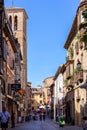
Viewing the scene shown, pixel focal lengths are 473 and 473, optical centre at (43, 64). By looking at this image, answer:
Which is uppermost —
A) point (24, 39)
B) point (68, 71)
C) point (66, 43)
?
point (24, 39)

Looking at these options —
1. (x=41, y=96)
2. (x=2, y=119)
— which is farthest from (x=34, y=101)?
(x=2, y=119)

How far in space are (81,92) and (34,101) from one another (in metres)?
150

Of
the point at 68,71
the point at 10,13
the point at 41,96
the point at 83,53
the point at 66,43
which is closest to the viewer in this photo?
the point at 83,53

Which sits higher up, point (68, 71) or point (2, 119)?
point (68, 71)

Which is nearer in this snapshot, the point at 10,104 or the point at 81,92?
the point at 81,92

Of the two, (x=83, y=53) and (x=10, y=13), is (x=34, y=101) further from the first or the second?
(x=83, y=53)

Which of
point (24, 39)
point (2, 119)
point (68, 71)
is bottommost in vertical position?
point (2, 119)

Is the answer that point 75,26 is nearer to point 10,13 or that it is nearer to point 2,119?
point 2,119

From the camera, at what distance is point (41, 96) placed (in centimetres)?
19625

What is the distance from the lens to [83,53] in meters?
46.8

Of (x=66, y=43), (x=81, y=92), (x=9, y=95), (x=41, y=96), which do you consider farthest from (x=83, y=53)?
(x=41, y=96)

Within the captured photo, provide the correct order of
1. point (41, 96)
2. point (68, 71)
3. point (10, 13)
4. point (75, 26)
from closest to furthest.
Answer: point (75, 26) → point (68, 71) → point (10, 13) → point (41, 96)

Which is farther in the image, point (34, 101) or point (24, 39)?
point (34, 101)

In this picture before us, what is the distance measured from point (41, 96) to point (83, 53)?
150 meters
